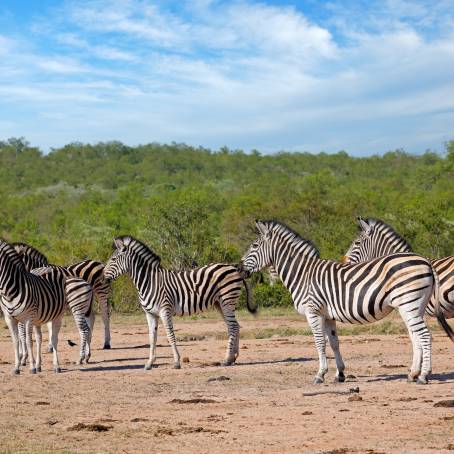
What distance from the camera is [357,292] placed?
1102 cm

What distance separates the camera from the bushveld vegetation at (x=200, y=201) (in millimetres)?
31812

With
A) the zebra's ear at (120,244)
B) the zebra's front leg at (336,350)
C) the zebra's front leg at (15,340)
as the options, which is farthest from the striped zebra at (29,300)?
the zebra's front leg at (336,350)

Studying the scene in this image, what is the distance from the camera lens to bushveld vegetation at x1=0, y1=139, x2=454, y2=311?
31.8 meters

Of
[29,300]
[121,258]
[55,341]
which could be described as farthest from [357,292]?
[55,341]

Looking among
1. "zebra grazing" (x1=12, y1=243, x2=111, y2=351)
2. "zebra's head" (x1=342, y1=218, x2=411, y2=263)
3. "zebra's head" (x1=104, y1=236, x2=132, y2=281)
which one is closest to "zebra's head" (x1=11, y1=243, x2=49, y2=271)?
"zebra grazing" (x1=12, y1=243, x2=111, y2=351)

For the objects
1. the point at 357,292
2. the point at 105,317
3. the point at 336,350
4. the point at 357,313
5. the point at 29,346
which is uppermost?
the point at 357,292

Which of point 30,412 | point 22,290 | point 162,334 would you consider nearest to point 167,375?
point 22,290

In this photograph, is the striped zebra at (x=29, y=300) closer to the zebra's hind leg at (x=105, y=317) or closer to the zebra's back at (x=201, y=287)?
the zebra's back at (x=201, y=287)

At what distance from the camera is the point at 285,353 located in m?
15.8

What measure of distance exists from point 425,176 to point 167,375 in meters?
65.9

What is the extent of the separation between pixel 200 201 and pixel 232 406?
25.4 meters

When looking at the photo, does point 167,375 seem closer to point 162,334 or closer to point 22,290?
point 22,290

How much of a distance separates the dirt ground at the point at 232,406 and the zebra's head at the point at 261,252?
5.37 feet

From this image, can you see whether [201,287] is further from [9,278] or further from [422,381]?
[422,381]
